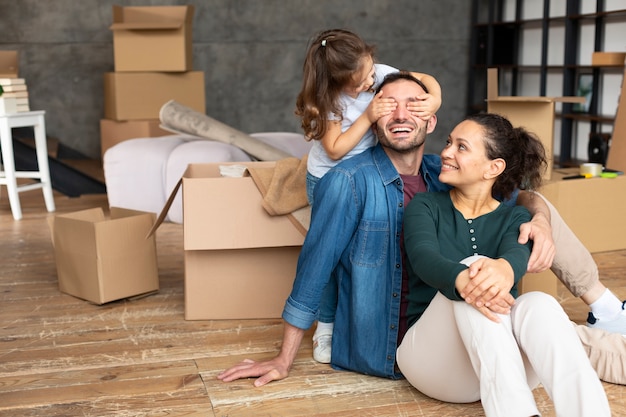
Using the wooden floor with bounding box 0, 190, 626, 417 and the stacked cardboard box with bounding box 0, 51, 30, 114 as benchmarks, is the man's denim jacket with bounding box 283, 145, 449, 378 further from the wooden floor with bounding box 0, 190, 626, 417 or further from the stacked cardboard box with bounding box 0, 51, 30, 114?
the stacked cardboard box with bounding box 0, 51, 30, 114

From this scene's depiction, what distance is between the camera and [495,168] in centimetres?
213

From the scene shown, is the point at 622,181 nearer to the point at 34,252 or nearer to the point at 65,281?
the point at 65,281

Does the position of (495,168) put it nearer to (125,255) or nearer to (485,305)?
(485,305)

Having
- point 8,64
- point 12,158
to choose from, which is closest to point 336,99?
point 12,158

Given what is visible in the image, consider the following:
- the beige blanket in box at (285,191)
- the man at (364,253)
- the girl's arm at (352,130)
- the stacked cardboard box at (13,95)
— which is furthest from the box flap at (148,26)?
the man at (364,253)

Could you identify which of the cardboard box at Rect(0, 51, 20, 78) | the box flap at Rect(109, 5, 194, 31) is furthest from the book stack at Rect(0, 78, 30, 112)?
the box flap at Rect(109, 5, 194, 31)

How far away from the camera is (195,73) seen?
616cm

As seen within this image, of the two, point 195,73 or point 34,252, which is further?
point 195,73

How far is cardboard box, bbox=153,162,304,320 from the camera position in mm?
2795

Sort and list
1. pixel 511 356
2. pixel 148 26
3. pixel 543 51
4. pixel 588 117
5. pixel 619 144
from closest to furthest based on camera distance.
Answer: pixel 511 356, pixel 619 144, pixel 148 26, pixel 588 117, pixel 543 51

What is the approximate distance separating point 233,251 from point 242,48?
204 inches

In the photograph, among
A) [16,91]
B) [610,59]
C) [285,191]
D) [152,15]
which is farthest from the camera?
[152,15]

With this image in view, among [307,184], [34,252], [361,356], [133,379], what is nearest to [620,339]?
[361,356]

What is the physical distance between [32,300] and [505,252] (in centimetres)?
197
